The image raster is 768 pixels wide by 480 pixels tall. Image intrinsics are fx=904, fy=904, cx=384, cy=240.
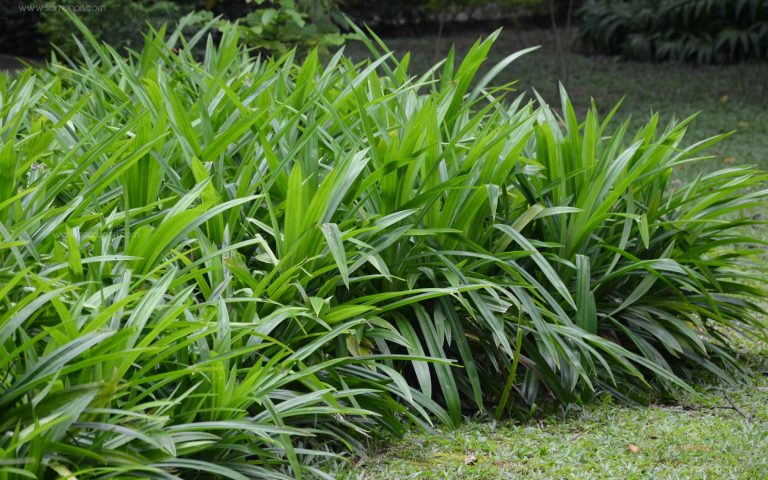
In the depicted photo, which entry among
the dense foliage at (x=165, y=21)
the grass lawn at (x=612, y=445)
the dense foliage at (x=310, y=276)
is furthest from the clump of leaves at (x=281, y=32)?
the grass lawn at (x=612, y=445)

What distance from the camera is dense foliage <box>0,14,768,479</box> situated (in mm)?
2143

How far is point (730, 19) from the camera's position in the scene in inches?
515

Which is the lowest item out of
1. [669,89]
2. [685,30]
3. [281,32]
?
[669,89]

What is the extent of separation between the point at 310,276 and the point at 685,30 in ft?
39.8

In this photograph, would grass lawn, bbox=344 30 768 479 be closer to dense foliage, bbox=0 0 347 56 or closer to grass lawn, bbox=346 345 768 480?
grass lawn, bbox=346 345 768 480

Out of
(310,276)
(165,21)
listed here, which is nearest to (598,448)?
(310,276)

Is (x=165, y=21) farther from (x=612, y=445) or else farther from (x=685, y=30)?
(x=685, y=30)

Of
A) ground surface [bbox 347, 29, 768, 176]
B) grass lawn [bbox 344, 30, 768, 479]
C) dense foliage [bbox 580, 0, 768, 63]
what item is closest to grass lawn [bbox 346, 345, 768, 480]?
grass lawn [bbox 344, 30, 768, 479]

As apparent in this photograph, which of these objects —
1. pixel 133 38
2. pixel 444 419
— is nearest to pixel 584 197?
pixel 444 419

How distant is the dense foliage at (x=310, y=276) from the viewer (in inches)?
84.4

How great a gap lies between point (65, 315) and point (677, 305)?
2.35 metres

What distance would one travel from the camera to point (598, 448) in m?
2.79

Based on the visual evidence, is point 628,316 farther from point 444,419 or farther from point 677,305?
point 444,419

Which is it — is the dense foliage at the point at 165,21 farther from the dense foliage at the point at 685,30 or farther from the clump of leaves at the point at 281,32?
the dense foliage at the point at 685,30
